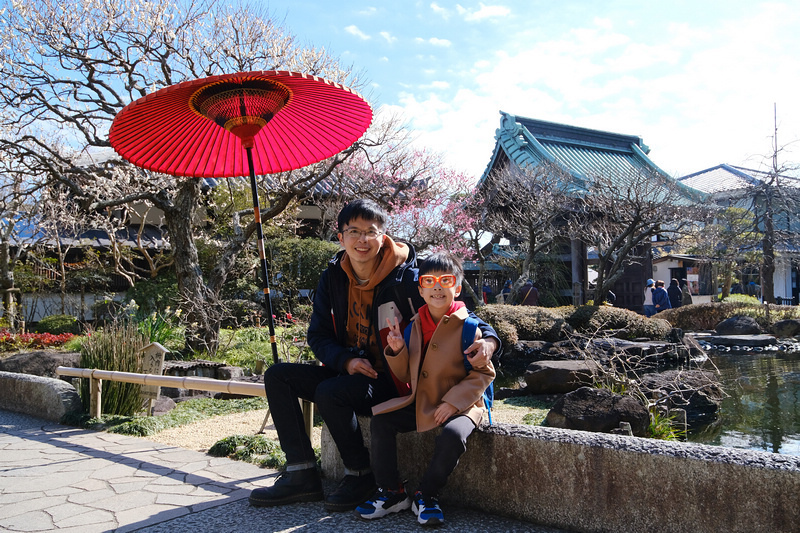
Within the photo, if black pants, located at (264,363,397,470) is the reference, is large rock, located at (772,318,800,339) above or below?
below

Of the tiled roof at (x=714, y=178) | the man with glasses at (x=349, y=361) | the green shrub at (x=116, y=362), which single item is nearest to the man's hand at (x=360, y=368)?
the man with glasses at (x=349, y=361)

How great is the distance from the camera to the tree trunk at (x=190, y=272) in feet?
28.1

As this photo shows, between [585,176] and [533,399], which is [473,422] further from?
[585,176]

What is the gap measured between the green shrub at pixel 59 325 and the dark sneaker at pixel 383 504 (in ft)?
36.0

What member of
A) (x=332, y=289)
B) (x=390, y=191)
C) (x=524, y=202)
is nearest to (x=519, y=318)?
(x=390, y=191)

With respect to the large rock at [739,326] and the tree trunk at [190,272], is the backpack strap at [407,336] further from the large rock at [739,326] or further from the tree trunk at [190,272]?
the large rock at [739,326]

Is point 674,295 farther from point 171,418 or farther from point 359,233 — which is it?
point 359,233

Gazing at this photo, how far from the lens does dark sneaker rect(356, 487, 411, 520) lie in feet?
8.13

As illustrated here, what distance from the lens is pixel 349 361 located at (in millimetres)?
2732

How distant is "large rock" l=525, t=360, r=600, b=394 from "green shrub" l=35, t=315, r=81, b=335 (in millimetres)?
9249

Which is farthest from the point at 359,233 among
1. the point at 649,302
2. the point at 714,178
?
the point at 714,178

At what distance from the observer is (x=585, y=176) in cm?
1681

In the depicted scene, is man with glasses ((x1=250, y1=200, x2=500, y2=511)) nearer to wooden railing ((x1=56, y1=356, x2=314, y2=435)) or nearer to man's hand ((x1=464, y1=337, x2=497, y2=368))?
man's hand ((x1=464, y1=337, x2=497, y2=368))

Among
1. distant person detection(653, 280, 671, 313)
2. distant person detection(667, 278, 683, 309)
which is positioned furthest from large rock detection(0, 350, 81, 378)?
distant person detection(667, 278, 683, 309)
